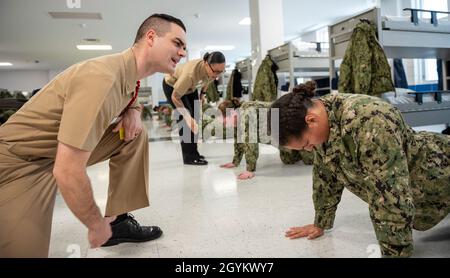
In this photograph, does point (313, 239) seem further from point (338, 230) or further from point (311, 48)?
point (311, 48)

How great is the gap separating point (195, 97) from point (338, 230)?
1951 millimetres

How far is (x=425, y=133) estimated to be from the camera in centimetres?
97

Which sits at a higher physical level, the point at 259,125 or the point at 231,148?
the point at 259,125

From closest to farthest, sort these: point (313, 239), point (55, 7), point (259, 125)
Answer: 1. point (313, 239)
2. point (259, 125)
3. point (55, 7)

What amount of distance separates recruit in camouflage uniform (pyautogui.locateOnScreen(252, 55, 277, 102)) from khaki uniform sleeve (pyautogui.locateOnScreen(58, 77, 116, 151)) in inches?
115

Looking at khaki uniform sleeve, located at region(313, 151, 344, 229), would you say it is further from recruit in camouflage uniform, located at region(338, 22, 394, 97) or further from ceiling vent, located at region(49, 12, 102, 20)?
ceiling vent, located at region(49, 12, 102, 20)

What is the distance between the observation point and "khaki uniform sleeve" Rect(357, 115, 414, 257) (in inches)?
30.6

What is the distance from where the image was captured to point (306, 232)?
1.16m

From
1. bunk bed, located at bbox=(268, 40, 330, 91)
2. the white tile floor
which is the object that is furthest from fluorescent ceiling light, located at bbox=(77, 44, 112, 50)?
the white tile floor

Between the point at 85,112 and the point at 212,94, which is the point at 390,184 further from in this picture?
the point at 212,94

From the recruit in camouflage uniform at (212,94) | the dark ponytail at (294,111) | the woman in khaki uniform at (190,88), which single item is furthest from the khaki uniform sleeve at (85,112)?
the recruit in camouflage uniform at (212,94)

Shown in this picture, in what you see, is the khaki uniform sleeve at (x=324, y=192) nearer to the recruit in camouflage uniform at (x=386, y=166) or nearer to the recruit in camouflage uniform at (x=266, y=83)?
the recruit in camouflage uniform at (x=386, y=166)
